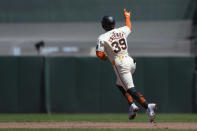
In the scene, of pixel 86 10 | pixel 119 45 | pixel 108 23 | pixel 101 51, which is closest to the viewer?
pixel 101 51

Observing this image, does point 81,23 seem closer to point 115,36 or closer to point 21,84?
point 21,84

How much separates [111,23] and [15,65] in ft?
22.2

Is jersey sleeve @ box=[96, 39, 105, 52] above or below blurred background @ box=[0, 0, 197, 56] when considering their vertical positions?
below

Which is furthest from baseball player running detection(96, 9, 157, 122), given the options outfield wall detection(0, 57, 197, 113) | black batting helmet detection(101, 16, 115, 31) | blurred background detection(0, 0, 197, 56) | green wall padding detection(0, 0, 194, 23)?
green wall padding detection(0, 0, 194, 23)

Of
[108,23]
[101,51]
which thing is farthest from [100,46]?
[108,23]

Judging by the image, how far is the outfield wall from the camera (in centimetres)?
1441

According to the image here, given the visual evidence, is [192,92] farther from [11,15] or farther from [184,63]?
[11,15]

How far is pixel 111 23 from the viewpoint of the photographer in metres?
8.54

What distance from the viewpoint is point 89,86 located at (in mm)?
14516

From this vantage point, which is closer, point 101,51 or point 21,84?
point 101,51

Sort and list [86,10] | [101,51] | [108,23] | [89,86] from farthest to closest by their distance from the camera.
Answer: [86,10] < [89,86] < [108,23] < [101,51]

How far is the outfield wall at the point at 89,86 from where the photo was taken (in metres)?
14.4

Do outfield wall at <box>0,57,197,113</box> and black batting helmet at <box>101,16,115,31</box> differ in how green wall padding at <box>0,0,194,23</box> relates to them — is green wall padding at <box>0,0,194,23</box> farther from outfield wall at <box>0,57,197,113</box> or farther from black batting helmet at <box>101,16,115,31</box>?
black batting helmet at <box>101,16,115,31</box>

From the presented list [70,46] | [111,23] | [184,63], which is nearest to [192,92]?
[184,63]
